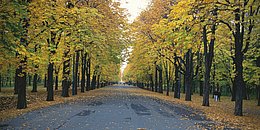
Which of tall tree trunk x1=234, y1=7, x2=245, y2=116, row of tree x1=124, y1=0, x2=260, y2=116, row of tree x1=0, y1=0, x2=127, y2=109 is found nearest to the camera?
row of tree x1=0, y1=0, x2=127, y2=109

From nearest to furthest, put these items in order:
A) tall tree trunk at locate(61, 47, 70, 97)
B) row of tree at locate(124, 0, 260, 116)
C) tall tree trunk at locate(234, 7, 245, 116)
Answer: row of tree at locate(124, 0, 260, 116), tall tree trunk at locate(234, 7, 245, 116), tall tree trunk at locate(61, 47, 70, 97)

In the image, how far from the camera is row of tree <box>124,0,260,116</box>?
16.3 m

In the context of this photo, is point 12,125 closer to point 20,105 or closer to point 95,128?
point 95,128

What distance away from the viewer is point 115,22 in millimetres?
30578

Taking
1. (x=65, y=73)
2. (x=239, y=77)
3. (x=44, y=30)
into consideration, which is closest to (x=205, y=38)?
(x=239, y=77)

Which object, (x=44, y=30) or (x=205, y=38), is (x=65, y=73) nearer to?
(x=44, y=30)

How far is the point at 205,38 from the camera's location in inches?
1007

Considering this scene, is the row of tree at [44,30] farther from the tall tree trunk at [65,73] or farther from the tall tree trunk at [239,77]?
the tall tree trunk at [239,77]

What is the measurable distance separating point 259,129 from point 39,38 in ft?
43.5

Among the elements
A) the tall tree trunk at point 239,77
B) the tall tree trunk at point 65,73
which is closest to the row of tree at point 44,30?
the tall tree trunk at point 65,73

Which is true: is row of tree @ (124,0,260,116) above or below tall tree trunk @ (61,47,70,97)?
above

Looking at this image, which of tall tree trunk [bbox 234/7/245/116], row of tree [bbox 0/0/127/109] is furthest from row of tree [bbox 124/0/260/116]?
row of tree [bbox 0/0/127/109]

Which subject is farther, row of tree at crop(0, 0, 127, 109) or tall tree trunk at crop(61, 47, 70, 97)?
tall tree trunk at crop(61, 47, 70, 97)

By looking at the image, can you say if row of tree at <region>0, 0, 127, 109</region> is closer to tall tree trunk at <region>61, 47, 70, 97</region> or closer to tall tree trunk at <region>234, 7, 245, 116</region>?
tall tree trunk at <region>61, 47, 70, 97</region>
